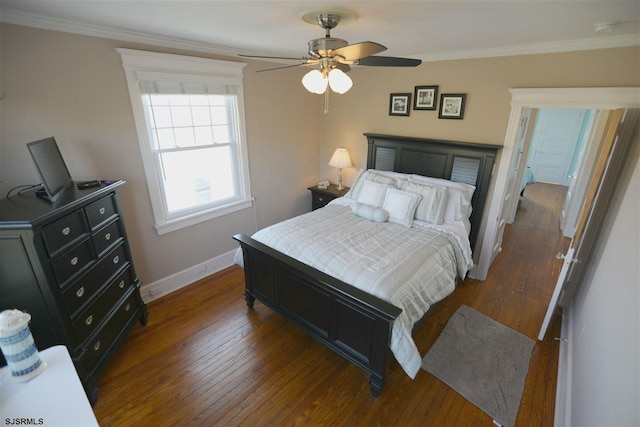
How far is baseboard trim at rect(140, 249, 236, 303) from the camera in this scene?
9.77 feet

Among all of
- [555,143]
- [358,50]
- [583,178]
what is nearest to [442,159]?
[358,50]

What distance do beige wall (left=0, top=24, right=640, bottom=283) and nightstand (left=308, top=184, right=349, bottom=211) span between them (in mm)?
213

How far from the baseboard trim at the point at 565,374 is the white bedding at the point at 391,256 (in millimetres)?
911

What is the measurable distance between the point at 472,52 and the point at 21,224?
3813mm

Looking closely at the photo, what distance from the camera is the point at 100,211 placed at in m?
2.12

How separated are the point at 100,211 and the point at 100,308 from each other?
2.33 feet

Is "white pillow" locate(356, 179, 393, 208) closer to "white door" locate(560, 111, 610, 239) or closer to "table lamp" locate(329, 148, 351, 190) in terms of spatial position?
"table lamp" locate(329, 148, 351, 190)

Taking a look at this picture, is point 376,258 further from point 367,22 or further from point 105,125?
point 105,125

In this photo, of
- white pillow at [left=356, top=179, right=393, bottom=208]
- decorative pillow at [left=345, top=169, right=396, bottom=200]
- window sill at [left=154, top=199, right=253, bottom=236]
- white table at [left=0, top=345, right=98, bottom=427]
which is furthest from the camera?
decorative pillow at [left=345, top=169, right=396, bottom=200]

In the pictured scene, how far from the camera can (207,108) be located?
3.13 meters

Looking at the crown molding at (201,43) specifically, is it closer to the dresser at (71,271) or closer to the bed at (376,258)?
the bed at (376,258)

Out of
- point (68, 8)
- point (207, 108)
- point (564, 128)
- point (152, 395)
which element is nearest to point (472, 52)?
point (207, 108)

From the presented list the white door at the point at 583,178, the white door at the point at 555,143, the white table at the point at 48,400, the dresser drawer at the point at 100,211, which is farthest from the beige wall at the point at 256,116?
the white door at the point at 555,143

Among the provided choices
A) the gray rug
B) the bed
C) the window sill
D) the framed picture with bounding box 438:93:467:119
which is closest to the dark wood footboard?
the bed
